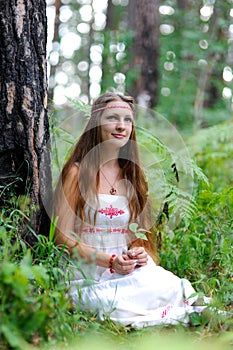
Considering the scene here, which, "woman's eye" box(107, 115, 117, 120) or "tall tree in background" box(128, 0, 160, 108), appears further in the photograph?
"tall tree in background" box(128, 0, 160, 108)

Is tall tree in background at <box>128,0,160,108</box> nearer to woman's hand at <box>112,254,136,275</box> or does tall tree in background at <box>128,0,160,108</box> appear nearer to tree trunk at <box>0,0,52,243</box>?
tree trunk at <box>0,0,52,243</box>

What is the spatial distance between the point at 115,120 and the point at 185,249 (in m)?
1.14

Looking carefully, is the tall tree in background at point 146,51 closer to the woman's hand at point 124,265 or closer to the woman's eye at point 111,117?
the woman's eye at point 111,117

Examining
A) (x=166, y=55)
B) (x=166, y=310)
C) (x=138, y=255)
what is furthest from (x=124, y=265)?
(x=166, y=55)

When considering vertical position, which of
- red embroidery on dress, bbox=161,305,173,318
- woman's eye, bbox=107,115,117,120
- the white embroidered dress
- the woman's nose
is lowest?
red embroidery on dress, bbox=161,305,173,318

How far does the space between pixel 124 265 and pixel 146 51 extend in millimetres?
7544

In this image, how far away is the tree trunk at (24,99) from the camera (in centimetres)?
325

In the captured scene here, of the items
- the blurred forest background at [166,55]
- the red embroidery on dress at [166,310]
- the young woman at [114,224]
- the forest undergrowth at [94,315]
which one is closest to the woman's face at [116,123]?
the young woman at [114,224]

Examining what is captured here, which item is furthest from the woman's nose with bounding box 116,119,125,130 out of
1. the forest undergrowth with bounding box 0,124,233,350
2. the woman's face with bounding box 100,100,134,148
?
the forest undergrowth with bounding box 0,124,233,350

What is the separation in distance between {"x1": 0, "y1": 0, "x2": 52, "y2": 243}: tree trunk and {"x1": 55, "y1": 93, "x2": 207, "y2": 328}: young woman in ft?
0.83

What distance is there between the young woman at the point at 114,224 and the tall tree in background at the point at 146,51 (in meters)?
6.68

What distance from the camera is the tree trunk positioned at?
10.7 feet

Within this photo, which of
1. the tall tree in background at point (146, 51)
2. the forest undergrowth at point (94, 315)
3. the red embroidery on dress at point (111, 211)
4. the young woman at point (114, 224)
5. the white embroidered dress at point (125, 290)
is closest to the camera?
the forest undergrowth at point (94, 315)

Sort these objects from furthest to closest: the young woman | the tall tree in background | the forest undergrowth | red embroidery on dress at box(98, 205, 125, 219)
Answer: the tall tree in background → red embroidery on dress at box(98, 205, 125, 219) → the young woman → the forest undergrowth
